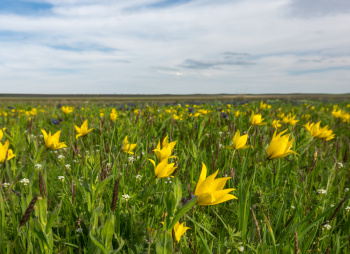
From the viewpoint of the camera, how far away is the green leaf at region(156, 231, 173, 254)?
1022 mm

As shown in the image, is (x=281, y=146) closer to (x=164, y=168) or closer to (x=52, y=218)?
(x=164, y=168)

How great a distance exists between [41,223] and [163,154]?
698mm

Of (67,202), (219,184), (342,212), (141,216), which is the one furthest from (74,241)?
(342,212)

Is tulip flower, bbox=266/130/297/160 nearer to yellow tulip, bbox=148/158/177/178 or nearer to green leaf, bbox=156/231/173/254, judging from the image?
yellow tulip, bbox=148/158/177/178

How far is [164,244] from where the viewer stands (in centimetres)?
103

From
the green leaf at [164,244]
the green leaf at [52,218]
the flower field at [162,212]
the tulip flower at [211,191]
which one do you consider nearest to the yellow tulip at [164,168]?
the flower field at [162,212]

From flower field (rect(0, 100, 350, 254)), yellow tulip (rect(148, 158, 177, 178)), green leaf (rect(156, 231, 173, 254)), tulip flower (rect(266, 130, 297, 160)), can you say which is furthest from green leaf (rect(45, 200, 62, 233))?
tulip flower (rect(266, 130, 297, 160))

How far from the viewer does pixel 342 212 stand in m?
2.21

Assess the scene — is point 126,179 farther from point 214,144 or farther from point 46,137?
point 214,144

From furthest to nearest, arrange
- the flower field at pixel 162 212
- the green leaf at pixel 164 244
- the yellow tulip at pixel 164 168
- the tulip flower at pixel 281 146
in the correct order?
the tulip flower at pixel 281 146, the yellow tulip at pixel 164 168, the flower field at pixel 162 212, the green leaf at pixel 164 244

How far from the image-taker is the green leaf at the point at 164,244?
3.35ft

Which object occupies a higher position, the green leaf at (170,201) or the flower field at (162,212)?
the green leaf at (170,201)

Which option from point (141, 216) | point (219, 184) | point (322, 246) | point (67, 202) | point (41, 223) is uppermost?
point (219, 184)

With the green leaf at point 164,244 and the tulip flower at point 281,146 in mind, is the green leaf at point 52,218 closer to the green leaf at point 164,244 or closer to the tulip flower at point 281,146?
the green leaf at point 164,244
